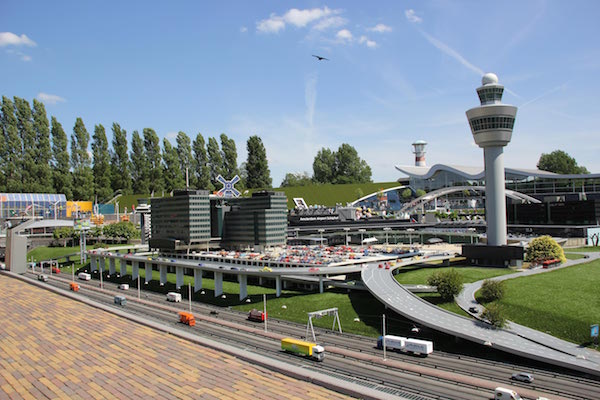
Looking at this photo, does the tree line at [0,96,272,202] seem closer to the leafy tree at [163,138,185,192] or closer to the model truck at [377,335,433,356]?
the leafy tree at [163,138,185,192]

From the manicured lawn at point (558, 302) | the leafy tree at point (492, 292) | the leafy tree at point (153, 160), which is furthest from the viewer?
the leafy tree at point (153, 160)

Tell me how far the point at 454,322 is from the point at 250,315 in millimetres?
27853

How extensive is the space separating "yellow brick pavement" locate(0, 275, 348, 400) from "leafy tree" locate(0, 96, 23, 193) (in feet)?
412

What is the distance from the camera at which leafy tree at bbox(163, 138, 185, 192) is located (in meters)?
190

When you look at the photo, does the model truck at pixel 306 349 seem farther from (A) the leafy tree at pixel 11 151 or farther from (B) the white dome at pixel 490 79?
(A) the leafy tree at pixel 11 151

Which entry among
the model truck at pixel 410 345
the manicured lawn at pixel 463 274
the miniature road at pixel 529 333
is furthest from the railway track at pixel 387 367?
the manicured lawn at pixel 463 274

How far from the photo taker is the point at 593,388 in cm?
4047

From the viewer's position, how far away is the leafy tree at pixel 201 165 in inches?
7687

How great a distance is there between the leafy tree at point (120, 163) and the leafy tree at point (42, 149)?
76.3 ft

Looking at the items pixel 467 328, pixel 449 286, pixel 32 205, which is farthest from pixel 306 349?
pixel 32 205

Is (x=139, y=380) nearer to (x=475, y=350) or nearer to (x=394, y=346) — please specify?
(x=394, y=346)

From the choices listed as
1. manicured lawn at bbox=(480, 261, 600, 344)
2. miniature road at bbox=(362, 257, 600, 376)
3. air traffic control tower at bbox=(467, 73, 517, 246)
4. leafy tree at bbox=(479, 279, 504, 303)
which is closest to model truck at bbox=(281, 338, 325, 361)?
miniature road at bbox=(362, 257, 600, 376)

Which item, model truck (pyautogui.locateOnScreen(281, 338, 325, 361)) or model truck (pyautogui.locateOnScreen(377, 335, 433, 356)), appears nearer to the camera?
model truck (pyautogui.locateOnScreen(281, 338, 325, 361))

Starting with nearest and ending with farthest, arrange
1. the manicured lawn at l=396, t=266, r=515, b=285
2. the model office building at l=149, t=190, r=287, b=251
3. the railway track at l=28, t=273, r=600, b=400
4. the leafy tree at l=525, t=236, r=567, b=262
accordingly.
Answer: the railway track at l=28, t=273, r=600, b=400 < the manicured lawn at l=396, t=266, r=515, b=285 < the leafy tree at l=525, t=236, r=567, b=262 < the model office building at l=149, t=190, r=287, b=251
